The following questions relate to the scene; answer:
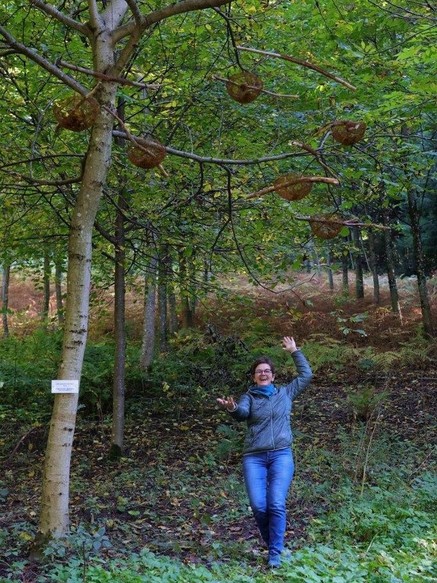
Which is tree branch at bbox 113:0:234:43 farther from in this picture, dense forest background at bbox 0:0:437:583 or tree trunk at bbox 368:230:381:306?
tree trunk at bbox 368:230:381:306

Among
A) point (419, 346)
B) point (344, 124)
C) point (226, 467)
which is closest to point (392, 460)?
point (226, 467)

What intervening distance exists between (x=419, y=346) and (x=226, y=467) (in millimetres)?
7735

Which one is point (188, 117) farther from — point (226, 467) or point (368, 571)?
point (368, 571)

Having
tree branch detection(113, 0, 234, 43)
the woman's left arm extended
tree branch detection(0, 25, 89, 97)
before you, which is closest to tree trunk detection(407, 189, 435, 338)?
the woman's left arm extended

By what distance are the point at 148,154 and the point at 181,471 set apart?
5215mm

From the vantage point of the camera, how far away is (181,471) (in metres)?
8.05

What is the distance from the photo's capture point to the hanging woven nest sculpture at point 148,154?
13.8ft

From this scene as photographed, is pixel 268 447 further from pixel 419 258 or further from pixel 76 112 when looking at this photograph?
pixel 419 258

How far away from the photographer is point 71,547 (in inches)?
189

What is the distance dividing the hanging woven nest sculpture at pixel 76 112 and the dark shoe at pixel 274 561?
3.77 metres

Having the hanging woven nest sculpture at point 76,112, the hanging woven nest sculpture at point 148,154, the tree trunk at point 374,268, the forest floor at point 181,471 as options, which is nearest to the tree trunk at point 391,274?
the tree trunk at point 374,268

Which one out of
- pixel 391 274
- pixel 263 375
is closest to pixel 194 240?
pixel 263 375

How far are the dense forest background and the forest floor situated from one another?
4cm

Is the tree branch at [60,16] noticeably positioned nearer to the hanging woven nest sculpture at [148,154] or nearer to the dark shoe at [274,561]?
the hanging woven nest sculpture at [148,154]
